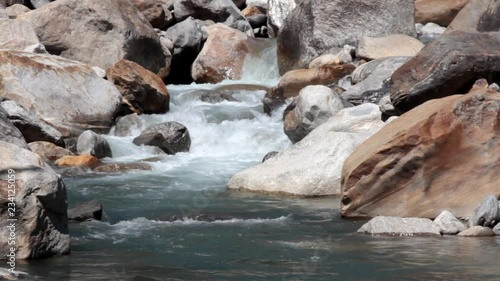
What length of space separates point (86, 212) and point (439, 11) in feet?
59.7

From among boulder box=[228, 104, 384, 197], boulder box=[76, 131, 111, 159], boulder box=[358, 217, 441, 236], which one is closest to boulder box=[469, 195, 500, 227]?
boulder box=[358, 217, 441, 236]

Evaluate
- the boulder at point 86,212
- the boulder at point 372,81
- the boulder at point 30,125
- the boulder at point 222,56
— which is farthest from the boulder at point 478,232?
the boulder at point 222,56

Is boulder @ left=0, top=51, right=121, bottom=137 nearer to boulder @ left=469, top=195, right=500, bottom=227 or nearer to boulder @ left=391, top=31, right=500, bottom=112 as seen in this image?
boulder @ left=391, top=31, right=500, bottom=112

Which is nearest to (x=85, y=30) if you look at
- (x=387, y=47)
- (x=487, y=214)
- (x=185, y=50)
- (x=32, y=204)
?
(x=185, y=50)

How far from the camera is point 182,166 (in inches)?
601

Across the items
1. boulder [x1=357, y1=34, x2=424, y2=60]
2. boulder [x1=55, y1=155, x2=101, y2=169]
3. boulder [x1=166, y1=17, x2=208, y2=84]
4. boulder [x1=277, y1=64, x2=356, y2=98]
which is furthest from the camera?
boulder [x1=166, y1=17, x2=208, y2=84]

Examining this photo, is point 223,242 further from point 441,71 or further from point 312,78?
point 312,78

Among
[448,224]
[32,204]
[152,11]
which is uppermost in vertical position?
[32,204]

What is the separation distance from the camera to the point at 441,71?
13297 millimetres

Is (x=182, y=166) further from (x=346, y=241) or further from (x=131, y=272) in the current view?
(x=131, y=272)

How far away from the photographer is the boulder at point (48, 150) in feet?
49.8

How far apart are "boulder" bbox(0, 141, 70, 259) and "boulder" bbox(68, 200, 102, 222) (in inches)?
82.1

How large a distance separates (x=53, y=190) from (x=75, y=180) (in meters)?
5.81

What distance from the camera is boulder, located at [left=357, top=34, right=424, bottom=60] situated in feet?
65.9
